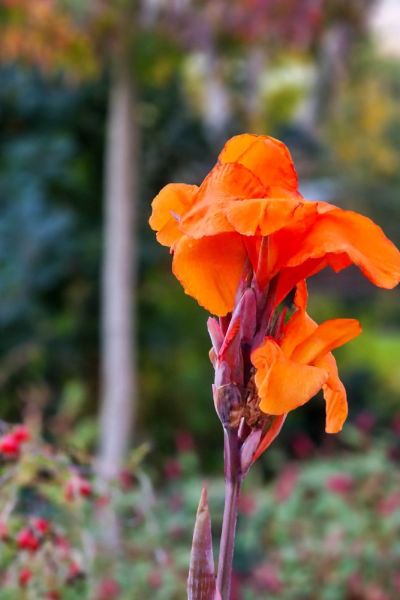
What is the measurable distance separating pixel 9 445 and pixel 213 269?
634 millimetres

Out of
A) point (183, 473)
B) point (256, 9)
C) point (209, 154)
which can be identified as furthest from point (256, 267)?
point (209, 154)

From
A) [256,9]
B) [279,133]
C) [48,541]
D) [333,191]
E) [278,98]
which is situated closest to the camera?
[48,541]

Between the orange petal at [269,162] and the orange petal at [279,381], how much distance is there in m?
0.13

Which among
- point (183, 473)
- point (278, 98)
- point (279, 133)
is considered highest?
point (279, 133)

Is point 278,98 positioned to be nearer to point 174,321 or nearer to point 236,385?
point 174,321

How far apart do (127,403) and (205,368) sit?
188cm

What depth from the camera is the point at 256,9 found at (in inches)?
183

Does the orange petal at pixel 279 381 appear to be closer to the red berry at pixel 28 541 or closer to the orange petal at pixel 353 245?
the orange petal at pixel 353 245

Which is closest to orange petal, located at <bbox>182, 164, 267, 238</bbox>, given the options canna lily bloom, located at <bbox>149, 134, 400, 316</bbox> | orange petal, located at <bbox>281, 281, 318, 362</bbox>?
canna lily bloom, located at <bbox>149, 134, 400, 316</bbox>

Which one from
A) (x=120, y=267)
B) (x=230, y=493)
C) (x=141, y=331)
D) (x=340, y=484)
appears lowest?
(x=230, y=493)

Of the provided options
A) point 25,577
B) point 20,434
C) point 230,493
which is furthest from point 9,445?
point 230,493

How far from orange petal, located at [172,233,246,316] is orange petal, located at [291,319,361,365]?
68 mm

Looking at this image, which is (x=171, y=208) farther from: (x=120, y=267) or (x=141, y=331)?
(x=141, y=331)

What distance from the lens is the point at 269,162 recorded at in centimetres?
70
